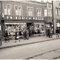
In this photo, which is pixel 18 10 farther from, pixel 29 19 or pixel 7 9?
pixel 29 19

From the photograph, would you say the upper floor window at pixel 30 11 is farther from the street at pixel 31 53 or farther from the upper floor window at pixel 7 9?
the street at pixel 31 53

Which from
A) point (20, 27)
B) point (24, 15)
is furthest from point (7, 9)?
point (20, 27)

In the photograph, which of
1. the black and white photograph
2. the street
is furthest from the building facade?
the street

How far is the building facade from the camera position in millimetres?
18422

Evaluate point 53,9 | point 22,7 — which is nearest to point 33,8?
point 22,7

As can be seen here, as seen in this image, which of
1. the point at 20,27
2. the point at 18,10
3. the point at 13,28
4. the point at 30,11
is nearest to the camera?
the point at 13,28

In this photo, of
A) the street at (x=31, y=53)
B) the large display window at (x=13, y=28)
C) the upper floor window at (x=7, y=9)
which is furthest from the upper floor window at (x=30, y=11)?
the street at (x=31, y=53)

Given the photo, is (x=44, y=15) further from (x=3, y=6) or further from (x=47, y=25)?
(x=3, y=6)

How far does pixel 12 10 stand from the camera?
1948 centimetres

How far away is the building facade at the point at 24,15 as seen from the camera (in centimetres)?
1842

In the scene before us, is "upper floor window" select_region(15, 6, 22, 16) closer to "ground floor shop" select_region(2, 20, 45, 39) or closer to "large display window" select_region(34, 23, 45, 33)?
"ground floor shop" select_region(2, 20, 45, 39)

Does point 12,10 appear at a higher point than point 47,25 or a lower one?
higher

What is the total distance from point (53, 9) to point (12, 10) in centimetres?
1044

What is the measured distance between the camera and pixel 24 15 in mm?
20609
